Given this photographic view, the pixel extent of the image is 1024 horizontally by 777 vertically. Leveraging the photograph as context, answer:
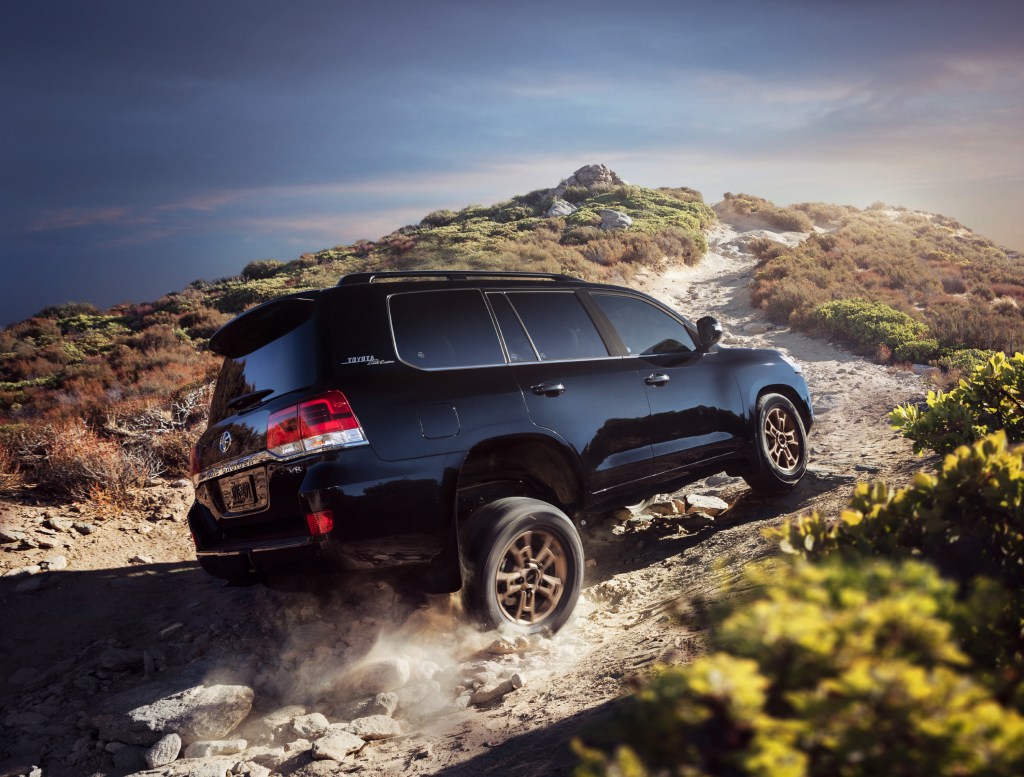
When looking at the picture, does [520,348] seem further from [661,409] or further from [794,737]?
[794,737]

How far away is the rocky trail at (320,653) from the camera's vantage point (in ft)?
10.7

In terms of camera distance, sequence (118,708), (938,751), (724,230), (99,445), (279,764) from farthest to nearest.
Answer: (724,230) < (99,445) < (118,708) < (279,764) < (938,751)

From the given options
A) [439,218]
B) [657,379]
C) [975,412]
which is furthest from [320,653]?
[439,218]

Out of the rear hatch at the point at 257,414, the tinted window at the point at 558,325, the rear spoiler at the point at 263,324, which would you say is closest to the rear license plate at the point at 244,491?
the rear hatch at the point at 257,414

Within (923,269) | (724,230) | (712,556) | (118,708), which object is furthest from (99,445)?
(724,230)

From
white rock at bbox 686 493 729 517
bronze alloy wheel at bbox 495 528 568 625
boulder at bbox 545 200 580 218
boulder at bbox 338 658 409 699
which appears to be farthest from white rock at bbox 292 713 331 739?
boulder at bbox 545 200 580 218

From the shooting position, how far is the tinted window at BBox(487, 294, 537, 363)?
420cm

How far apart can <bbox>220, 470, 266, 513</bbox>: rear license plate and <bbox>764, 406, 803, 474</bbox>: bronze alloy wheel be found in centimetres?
383

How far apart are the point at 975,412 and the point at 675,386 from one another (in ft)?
5.83

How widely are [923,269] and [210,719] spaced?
25240 mm

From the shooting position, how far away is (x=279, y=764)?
3.21 m

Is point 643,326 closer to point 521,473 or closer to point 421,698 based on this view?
point 521,473

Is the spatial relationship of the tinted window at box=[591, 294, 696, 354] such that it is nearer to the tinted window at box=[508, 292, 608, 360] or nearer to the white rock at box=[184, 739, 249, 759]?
the tinted window at box=[508, 292, 608, 360]

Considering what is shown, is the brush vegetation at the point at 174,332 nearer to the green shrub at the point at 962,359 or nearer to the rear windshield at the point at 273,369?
the rear windshield at the point at 273,369
